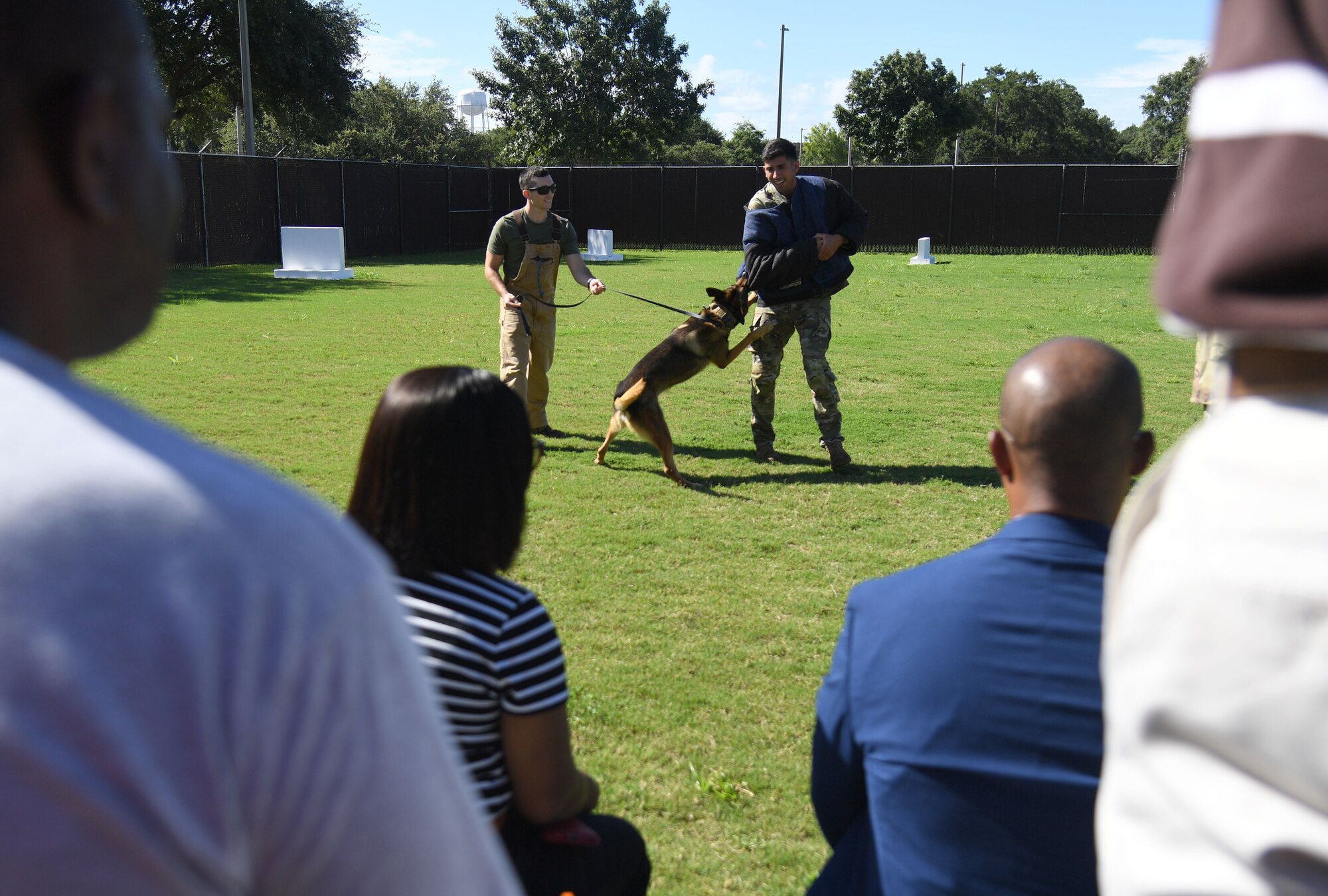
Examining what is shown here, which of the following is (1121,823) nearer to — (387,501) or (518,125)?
(387,501)

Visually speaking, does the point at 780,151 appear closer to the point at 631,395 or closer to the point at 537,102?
the point at 631,395

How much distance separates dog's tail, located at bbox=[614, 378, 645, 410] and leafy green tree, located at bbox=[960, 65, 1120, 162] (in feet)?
266

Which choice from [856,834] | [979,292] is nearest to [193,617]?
[856,834]

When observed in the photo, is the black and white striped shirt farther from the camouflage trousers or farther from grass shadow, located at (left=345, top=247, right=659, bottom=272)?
grass shadow, located at (left=345, top=247, right=659, bottom=272)

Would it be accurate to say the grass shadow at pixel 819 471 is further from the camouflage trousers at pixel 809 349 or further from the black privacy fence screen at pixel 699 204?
the black privacy fence screen at pixel 699 204

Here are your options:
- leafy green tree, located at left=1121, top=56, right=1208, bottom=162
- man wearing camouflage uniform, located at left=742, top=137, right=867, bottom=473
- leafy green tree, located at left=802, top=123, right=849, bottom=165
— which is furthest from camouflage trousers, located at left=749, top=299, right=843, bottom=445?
leafy green tree, located at left=1121, top=56, right=1208, bottom=162

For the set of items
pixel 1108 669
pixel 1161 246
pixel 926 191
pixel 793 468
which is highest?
pixel 926 191

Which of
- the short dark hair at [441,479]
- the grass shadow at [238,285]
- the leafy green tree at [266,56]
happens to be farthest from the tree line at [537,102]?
the short dark hair at [441,479]

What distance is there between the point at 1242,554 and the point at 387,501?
5.38 ft

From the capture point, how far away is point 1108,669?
917mm

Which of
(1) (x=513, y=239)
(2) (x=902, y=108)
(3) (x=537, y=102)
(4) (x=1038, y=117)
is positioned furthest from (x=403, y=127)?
(1) (x=513, y=239)

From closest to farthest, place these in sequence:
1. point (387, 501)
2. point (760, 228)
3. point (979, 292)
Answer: point (387, 501)
point (760, 228)
point (979, 292)

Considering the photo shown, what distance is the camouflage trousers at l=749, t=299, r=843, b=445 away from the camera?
7.49 meters

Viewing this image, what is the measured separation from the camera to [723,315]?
7746 millimetres
